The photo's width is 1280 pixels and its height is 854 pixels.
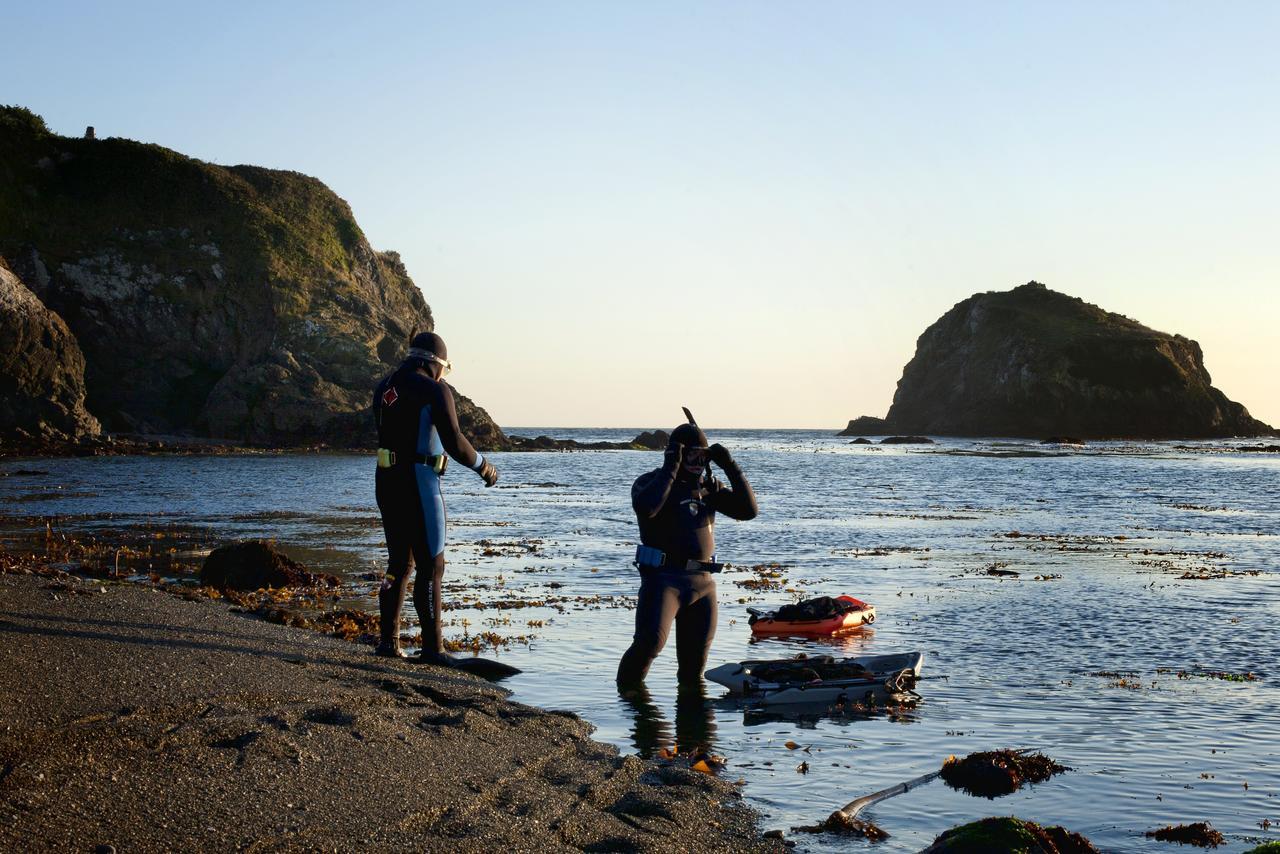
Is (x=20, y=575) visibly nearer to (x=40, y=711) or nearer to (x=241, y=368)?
(x=40, y=711)

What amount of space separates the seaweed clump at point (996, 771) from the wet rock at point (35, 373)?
74.1 m

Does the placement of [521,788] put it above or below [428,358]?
below

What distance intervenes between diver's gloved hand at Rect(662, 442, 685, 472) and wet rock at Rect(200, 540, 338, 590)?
9.00 metres

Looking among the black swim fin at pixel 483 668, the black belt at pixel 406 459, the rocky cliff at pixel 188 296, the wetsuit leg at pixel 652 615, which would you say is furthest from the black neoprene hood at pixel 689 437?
the rocky cliff at pixel 188 296

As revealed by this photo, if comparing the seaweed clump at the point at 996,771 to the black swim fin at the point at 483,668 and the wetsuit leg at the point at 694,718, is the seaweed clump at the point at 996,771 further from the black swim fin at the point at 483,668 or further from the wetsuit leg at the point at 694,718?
the black swim fin at the point at 483,668

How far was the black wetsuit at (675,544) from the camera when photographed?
10336mm

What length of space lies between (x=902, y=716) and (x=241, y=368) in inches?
3695

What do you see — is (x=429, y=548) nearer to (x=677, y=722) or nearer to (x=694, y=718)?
(x=677, y=722)

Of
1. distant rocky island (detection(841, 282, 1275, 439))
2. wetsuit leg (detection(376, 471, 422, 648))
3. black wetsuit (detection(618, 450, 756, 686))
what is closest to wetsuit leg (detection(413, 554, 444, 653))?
wetsuit leg (detection(376, 471, 422, 648))

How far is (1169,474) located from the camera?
69.1m

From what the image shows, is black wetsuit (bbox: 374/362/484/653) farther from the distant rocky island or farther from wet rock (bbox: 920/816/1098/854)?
the distant rocky island

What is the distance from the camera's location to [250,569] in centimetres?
1695

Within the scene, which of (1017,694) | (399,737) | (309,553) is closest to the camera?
(399,737)

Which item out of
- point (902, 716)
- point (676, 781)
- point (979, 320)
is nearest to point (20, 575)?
point (676, 781)
